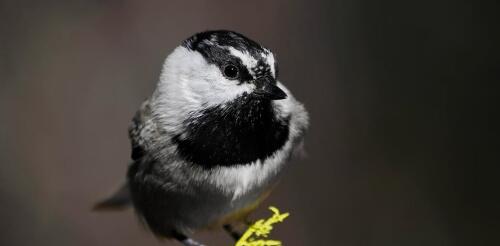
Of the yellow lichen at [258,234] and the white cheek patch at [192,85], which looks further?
the white cheek patch at [192,85]

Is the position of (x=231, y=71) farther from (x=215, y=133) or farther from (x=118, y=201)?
(x=118, y=201)

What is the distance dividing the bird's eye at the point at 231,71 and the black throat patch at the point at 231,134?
61 mm

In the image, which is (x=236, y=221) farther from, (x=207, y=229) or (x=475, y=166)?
(x=475, y=166)

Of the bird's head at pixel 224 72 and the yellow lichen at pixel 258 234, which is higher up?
the bird's head at pixel 224 72

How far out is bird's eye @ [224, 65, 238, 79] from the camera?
1.99m

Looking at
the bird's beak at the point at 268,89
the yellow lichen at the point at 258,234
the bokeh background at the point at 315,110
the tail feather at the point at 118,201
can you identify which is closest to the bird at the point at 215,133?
the bird's beak at the point at 268,89

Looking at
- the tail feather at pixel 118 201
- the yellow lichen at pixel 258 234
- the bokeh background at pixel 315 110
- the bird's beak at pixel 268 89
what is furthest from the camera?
the bokeh background at pixel 315 110

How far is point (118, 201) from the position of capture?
9.13ft

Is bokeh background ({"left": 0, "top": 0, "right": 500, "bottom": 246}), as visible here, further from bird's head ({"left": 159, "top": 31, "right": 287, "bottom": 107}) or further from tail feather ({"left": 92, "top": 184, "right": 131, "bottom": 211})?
bird's head ({"left": 159, "top": 31, "right": 287, "bottom": 107})

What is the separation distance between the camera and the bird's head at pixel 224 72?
1.97 m

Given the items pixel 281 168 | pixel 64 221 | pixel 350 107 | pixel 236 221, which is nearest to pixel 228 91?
pixel 281 168

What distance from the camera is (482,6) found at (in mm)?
3902

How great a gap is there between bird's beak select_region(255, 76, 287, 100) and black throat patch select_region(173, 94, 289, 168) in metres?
0.03

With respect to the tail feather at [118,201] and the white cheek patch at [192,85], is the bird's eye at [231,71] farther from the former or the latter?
the tail feather at [118,201]
